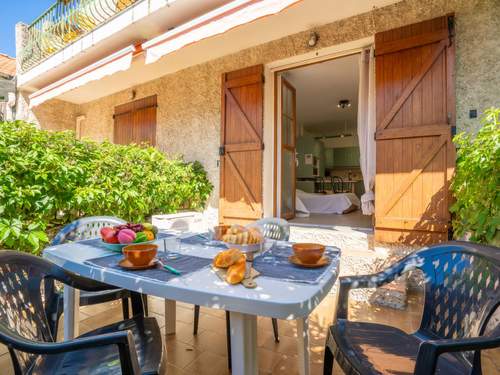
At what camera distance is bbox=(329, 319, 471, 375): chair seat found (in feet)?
3.61

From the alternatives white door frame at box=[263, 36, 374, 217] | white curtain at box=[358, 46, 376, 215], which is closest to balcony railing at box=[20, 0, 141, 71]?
white door frame at box=[263, 36, 374, 217]

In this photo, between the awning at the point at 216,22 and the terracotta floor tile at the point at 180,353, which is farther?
the awning at the point at 216,22

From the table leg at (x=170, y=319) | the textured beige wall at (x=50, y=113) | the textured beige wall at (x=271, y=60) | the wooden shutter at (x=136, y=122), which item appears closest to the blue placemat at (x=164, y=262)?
the table leg at (x=170, y=319)

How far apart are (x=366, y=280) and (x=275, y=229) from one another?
88 centimetres

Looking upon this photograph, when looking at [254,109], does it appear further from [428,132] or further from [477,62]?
[477,62]

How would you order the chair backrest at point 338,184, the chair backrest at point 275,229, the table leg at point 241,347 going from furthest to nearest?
the chair backrest at point 338,184 < the chair backrest at point 275,229 < the table leg at point 241,347

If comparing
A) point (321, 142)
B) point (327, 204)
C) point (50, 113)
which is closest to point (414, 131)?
point (327, 204)

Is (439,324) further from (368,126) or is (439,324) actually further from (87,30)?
(87,30)

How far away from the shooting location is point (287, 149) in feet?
16.2

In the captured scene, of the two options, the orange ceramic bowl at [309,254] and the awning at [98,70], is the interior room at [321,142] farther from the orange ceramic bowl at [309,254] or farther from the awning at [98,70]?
the orange ceramic bowl at [309,254]

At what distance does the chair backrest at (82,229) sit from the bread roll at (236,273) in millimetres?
1486

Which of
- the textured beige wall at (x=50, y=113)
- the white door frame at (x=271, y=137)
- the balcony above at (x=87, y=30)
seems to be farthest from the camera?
the textured beige wall at (x=50, y=113)

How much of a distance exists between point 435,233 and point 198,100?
433 centimetres

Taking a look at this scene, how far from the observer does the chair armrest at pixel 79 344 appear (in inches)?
31.3
